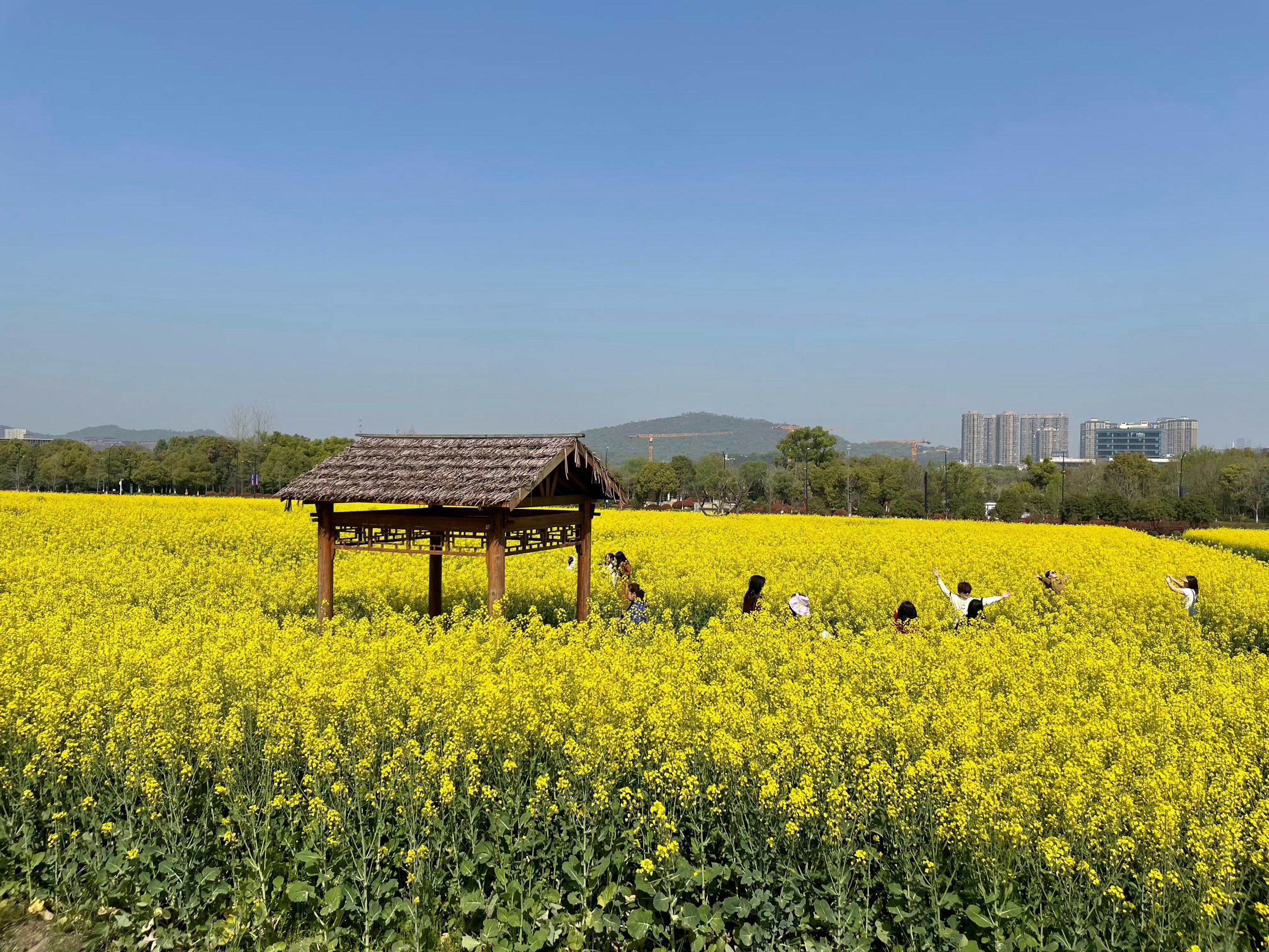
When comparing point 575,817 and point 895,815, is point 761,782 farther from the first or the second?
point 575,817

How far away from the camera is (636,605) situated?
1120cm

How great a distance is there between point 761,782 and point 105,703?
5603 mm

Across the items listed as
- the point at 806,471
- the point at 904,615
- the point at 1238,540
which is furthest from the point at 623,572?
the point at 806,471

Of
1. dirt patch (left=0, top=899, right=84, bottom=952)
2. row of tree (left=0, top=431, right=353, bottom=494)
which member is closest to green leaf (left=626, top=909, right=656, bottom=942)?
dirt patch (left=0, top=899, right=84, bottom=952)

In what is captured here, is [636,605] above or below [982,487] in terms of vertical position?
below

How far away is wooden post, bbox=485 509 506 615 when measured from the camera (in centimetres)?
1015

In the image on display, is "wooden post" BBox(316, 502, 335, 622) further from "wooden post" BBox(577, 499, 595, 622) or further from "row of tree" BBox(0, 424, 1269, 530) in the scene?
"row of tree" BBox(0, 424, 1269, 530)

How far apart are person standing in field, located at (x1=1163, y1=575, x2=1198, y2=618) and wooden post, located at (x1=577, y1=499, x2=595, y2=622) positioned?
32.2 feet

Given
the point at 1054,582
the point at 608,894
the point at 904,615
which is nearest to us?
the point at 608,894

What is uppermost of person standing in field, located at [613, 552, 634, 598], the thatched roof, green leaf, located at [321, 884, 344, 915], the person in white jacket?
the thatched roof

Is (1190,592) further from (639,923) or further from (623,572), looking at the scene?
(639,923)

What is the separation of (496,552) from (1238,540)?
114 feet

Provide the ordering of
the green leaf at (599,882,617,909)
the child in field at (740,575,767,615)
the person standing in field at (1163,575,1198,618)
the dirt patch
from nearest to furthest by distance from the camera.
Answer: the green leaf at (599,882,617,909), the dirt patch, the child in field at (740,575,767,615), the person standing in field at (1163,575,1198,618)

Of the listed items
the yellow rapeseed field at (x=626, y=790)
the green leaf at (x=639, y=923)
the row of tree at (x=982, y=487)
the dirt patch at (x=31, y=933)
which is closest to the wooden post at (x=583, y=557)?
the yellow rapeseed field at (x=626, y=790)
